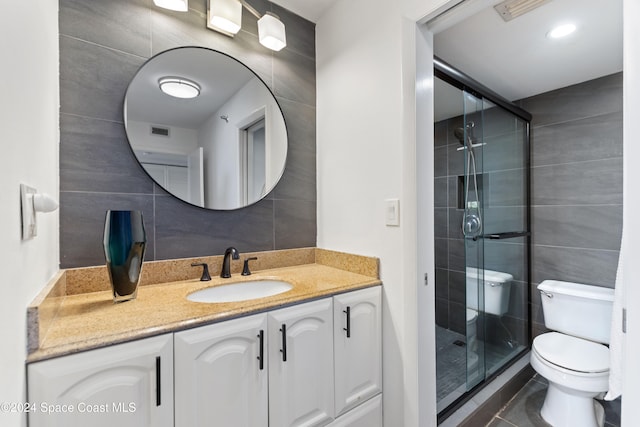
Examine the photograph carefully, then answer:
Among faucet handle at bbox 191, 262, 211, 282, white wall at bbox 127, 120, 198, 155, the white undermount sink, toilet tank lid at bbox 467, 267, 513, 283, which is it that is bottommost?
toilet tank lid at bbox 467, 267, 513, 283

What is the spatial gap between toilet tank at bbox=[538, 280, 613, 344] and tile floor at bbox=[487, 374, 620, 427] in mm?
413

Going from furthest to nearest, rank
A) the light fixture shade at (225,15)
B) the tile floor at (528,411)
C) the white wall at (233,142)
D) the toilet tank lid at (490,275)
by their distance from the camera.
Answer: the toilet tank lid at (490,275) < the tile floor at (528,411) < the white wall at (233,142) < the light fixture shade at (225,15)

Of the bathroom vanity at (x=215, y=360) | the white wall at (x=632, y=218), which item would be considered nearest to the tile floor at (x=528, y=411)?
the bathroom vanity at (x=215, y=360)

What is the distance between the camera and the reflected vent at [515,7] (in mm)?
1361

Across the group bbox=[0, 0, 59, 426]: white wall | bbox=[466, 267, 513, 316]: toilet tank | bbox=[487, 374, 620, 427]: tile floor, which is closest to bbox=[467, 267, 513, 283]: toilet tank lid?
bbox=[466, 267, 513, 316]: toilet tank

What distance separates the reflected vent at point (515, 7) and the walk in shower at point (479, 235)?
346 mm

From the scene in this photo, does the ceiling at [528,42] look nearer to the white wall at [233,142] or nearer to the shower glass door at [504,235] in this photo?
the shower glass door at [504,235]

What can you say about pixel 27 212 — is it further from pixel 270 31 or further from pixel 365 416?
pixel 365 416

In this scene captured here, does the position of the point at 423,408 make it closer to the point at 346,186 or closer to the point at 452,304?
the point at 346,186

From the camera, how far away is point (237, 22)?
139 cm

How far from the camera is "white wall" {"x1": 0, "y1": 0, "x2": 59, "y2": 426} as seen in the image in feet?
1.71

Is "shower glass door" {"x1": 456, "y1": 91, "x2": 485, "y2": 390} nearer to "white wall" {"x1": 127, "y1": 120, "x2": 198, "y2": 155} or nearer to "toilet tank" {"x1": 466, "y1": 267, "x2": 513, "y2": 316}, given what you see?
"toilet tank" {"x1": 466, "y1": 267, "x2": 513, "y2": 316}

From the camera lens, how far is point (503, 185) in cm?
225

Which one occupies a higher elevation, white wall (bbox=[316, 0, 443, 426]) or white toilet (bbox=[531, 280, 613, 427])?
white wall (bbox=[316, 0, 443, 426])
